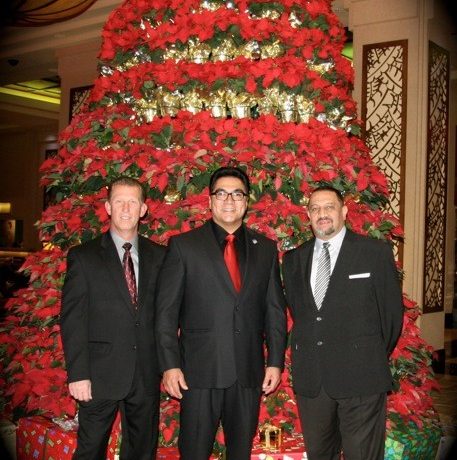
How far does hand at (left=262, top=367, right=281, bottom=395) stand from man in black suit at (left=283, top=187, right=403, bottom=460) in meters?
0.09

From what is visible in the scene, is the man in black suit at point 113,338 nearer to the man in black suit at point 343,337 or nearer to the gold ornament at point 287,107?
the man in black suit at point 343,337

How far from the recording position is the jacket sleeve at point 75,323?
2.33 meters

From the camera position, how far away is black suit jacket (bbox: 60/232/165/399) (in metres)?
2.35

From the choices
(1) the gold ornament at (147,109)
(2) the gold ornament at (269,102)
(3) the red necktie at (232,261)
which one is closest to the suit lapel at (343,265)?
(3) the red necktie at (232,261)

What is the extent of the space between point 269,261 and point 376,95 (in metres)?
4.65

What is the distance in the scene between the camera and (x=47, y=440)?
9.46 feet

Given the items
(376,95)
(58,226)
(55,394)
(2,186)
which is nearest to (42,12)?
(376,95)

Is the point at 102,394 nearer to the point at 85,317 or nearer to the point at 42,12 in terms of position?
the point at 85,317

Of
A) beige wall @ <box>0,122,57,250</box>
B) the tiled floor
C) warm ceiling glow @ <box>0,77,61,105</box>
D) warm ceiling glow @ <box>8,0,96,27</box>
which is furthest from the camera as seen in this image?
beige wall @ <box>0,122,57,250</box>

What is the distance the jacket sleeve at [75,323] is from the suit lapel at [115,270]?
0.10 metres

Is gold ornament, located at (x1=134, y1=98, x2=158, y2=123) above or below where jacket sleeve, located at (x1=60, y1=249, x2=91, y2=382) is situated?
above

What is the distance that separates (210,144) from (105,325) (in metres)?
0.96

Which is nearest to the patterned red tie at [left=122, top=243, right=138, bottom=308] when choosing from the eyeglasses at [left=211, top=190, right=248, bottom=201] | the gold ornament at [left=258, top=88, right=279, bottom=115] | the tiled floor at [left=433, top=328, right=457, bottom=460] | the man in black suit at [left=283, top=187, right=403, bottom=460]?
the eyeglasses at [left=211, top=190, right=248, bottom=201]

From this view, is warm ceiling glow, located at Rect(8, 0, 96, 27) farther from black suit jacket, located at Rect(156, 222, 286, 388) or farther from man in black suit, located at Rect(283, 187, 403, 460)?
man in black suit, located at Rect(283, 187, 403, 460)
